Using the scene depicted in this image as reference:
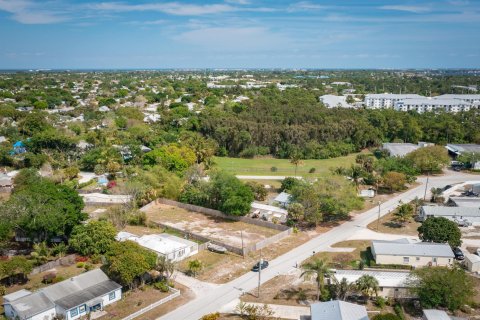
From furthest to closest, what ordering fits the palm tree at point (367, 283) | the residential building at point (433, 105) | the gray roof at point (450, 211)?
1. the residential building at point (433, 105)
2. the gray roof at point (450, 211)
3. the palm tree at point (367, 283)

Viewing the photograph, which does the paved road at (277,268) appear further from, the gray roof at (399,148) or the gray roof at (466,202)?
the gray roof at (399,148)

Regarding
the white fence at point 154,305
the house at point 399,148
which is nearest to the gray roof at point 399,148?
the house at point 399,148

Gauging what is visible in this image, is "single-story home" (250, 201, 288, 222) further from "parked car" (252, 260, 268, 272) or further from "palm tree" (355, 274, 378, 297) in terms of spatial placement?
"palm tree" (355, 274, 378, 297)

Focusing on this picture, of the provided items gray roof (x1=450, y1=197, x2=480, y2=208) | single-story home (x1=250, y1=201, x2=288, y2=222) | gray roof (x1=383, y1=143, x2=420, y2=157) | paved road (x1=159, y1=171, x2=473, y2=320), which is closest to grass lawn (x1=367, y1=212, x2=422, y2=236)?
paved road (x1=159, y1=171, x2=473, y2=320)

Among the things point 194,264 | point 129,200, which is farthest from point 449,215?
point 129,200

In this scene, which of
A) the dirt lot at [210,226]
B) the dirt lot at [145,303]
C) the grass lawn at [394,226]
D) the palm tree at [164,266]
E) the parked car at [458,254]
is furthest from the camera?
the grass lawn at [394,226]

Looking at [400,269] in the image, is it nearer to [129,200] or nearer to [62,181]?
[129,200]
